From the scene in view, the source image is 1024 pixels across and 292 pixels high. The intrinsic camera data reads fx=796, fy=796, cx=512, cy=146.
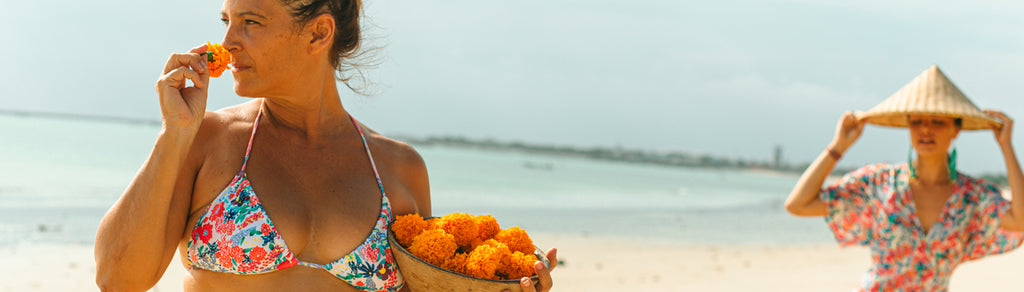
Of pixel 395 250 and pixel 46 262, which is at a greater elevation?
pixel 395 250

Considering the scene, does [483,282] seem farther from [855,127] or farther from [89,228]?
[89,228]

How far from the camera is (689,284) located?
10711 millimetres

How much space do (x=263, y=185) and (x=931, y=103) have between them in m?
4.35

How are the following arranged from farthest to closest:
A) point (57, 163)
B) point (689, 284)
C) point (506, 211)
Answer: point (57, 163)
point (506, 211)
point (689, 284)

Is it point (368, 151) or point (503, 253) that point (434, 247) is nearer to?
point (503, 253)

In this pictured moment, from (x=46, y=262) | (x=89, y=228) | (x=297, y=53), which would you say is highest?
(x=297, y=53)

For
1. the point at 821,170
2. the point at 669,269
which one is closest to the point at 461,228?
the point at 821,170

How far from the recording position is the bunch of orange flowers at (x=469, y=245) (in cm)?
203

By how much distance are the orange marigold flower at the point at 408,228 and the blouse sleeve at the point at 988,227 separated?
4181mm

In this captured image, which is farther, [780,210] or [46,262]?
[780,210]

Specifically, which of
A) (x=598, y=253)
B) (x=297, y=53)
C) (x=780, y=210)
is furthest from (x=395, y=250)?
(x=780, y=210)

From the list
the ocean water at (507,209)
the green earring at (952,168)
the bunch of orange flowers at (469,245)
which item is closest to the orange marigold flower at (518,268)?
the bunch of orange flowers at (469,245)

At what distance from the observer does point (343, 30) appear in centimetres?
230

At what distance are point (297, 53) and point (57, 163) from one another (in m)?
29.3
